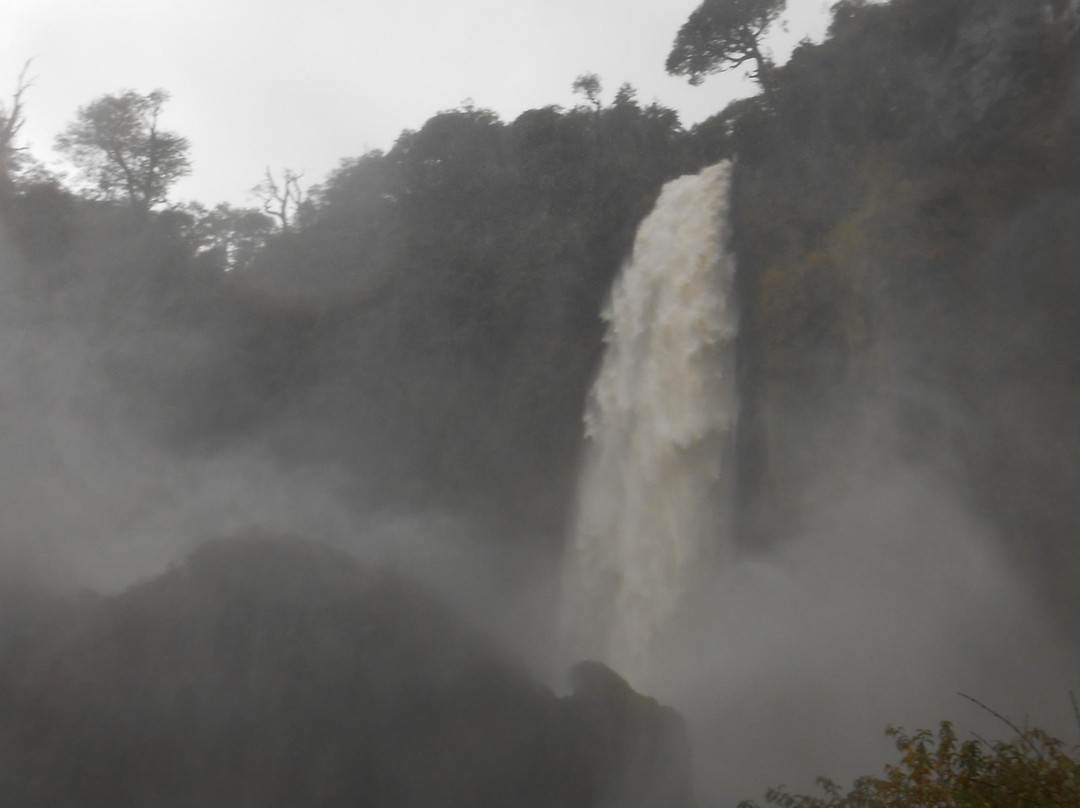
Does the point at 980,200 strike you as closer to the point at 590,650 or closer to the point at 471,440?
the point at 590,650

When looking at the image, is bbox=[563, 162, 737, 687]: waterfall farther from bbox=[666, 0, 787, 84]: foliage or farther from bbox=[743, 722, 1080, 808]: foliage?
bbox=[743, 722, 1080, 808]: foliage

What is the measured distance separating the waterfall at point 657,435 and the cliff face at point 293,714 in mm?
4500

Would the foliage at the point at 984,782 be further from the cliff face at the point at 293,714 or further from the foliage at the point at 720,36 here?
the foliage at the point at 720,36

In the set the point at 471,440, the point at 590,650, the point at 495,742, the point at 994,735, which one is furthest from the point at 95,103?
the point at 994,735

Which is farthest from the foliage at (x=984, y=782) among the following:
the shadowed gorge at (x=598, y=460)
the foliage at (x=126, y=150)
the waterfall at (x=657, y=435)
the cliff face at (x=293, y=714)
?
the foliage at (x=126, y=150)

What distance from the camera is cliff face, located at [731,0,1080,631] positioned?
16141 millimetres

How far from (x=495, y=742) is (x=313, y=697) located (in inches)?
118

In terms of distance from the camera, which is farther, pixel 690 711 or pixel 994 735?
pixel 690 711

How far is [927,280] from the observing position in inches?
699

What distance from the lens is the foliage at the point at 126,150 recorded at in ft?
118

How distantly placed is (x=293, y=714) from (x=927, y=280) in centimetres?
1340

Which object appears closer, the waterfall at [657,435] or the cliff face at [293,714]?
the cliff face at [293,714]

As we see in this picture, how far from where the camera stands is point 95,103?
36.4m

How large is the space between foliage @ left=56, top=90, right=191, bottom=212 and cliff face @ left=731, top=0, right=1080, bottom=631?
24.7m
